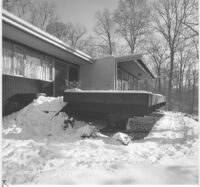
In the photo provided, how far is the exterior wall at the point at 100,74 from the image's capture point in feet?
24.8

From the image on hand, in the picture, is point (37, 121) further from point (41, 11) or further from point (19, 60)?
point (41, 11)

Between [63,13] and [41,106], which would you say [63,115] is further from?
[63,13]

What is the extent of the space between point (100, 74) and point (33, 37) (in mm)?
3858

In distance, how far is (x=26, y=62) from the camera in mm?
5469

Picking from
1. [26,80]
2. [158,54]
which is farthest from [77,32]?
[158,54]

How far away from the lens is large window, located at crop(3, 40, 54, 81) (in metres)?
4.80

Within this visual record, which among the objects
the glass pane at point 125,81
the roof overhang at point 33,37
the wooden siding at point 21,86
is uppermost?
the roof overhang at point 33,37

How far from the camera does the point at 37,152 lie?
2498 mm

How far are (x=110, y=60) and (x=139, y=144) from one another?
5.25 m

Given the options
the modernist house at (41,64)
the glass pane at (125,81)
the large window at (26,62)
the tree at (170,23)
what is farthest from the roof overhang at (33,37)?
the tree at (170,23)

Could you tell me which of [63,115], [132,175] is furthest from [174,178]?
[63,115]

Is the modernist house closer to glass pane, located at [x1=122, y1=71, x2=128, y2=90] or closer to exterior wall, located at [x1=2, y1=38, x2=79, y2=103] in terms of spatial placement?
exterior wall, located at [x1=2, y1=38, x2=79, y2=103]

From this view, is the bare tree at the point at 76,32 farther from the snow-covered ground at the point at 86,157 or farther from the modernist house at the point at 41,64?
the snow-covered ground at the point at 86,157

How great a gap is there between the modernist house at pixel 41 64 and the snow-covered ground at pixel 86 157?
1.97 m
